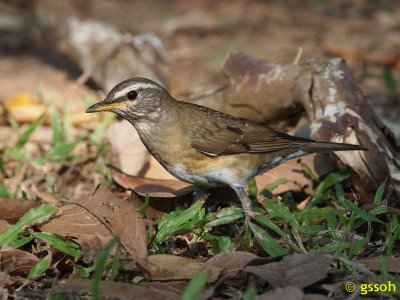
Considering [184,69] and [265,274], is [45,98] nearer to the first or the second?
[184,69]

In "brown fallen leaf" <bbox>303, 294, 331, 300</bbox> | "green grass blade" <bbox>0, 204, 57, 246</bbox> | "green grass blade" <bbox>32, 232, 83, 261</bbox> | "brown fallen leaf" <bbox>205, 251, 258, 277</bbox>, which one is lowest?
"brown fallen leaf" <bbox>303, 294, 331, 300</bbox>

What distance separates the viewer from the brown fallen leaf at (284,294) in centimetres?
413

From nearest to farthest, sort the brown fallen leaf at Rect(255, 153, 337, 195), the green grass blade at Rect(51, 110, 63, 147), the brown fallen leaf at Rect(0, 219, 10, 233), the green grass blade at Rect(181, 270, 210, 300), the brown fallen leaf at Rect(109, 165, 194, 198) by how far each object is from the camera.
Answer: the green grass blade at Rect(181, 270, 210, 300) → the brown fallen leaf at Rect(0, 219, 10, 233) → the brown fallen leaf at Rect(109, 165, 194, 198) → the brown fallen leaf at Rect(255, 153, 337, 195) → the green grass blade at Rect(51, 110, 63, 147)

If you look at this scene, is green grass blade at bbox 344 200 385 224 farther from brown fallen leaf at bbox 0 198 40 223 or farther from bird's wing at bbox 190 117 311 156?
brown fallen leaf at bbox 0 198 40 223

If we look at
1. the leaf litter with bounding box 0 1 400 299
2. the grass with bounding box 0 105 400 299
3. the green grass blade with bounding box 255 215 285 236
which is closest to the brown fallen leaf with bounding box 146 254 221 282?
the leaf litter with bounding box 0 1 400 299

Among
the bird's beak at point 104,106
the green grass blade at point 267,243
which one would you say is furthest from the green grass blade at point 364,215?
the bird's beak at point 104,106

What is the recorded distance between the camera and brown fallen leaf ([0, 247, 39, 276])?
4789 millimetres

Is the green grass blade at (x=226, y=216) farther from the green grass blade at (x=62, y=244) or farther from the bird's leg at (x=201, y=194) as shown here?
the green grass blade at (x=62, y=244)

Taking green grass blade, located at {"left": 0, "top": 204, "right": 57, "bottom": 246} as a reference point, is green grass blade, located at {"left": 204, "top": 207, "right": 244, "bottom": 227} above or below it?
below

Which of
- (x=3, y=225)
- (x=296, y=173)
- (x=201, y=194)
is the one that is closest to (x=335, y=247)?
(x=201, y=194)

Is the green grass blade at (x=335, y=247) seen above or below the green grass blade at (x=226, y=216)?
above

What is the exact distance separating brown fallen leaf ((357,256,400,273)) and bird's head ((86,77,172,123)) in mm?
2107

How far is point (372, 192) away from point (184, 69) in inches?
186

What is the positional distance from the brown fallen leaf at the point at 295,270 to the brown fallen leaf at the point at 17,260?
4.79ft
